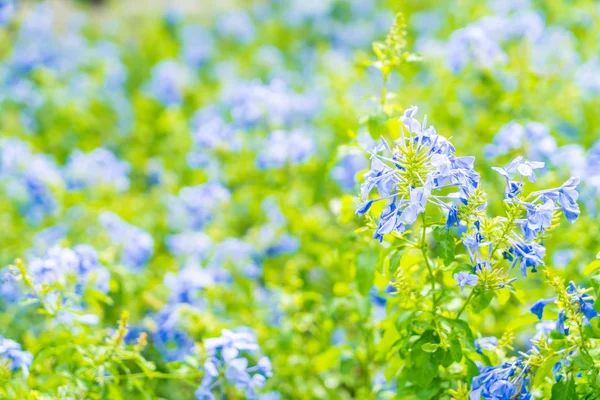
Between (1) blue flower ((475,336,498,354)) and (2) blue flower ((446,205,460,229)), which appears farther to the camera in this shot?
(1) blue flower ((475,336,498,354))

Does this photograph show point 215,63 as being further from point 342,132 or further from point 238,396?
point 238,396

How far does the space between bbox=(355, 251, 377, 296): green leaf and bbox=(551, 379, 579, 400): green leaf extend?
59 centimetres

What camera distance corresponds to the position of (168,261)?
3.26m

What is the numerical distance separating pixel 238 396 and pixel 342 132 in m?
1.42

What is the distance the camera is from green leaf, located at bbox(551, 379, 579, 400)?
151 centimetres

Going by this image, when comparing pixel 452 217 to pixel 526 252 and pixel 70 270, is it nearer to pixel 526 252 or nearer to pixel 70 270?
pixel 526 252

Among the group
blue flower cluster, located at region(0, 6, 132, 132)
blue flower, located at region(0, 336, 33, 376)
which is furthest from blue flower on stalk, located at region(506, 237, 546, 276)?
blue flower cluster, located at region(0, 6, 132, 132)

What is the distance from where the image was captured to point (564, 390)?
1.52 metres

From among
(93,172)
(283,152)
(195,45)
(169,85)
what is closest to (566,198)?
(283,152)

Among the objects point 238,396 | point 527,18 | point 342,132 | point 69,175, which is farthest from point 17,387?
point 527,18

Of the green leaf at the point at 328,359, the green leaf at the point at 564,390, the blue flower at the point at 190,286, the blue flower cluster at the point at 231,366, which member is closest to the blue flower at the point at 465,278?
the green leaf at the point at 564,390

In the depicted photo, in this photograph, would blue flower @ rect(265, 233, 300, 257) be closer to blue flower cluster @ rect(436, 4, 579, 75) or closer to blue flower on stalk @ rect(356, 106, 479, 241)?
blue flower cluster @ rect(436, 4, 579, 75)

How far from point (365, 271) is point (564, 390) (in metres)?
0.64

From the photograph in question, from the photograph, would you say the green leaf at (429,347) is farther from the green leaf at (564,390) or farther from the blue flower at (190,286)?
the blue flower at (190,286)
